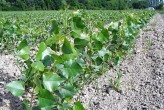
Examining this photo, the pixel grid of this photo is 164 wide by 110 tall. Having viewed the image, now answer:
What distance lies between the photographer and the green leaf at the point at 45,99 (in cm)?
213

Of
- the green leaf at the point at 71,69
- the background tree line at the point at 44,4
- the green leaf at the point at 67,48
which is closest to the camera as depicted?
the green leaf at the point at 67,48

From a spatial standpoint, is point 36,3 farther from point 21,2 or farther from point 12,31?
point 12,31

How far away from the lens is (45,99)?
7.08 ft

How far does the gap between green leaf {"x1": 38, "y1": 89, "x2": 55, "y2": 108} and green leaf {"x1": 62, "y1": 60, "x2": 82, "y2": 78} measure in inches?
10.0

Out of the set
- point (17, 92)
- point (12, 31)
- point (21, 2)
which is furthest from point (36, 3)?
point (17, 92)

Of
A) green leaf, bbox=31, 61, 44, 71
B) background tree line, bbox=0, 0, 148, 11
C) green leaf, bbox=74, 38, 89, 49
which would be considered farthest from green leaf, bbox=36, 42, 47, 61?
background tree line, bbox=0, 0, 148, 11

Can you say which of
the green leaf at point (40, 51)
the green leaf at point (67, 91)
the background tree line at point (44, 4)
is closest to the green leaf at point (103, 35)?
the green leaf at point (67, 91)

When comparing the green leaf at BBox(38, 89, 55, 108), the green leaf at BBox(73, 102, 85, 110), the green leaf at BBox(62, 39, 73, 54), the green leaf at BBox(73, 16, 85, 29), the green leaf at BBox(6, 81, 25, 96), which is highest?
the green leaf at BBox(73, 16, 85, 29)

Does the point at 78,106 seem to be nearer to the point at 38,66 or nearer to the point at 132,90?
the point at 38,66

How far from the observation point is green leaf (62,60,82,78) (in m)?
2.35

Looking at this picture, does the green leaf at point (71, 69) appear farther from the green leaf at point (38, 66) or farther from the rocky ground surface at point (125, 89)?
the rocky ground surface at point (125, 89)

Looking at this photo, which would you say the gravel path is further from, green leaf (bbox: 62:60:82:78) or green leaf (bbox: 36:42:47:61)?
green leaf (bbox: 36:42:47:61)

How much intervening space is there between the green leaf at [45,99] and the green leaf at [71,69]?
0.25m

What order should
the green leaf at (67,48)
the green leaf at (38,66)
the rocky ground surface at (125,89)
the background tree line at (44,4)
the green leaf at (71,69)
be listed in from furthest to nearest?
the background tree line at (44,4) → the rocky ground surface at (125,89) → the green leaf at (71,69) → the green leaf at (67,48) → the green leaf at (38,66)
